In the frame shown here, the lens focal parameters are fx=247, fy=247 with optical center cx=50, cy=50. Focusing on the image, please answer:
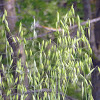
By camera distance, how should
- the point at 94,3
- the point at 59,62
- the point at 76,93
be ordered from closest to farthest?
the point at 59,62 < the point at 76,93 < the point at 94,3

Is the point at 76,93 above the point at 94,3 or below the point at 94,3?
below

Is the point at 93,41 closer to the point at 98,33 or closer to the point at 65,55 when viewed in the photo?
the point at 98,33

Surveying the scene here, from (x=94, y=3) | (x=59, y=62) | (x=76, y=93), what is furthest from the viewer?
(x=94, y=3)

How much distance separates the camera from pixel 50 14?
306 cm

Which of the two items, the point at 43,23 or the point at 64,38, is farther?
the point at 43,23

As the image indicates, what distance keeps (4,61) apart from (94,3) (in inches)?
49.8

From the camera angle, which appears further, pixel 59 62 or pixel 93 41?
pixel 93 41

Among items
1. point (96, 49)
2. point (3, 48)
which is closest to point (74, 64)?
point (96, 49)

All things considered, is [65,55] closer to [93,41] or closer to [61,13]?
[93,41]

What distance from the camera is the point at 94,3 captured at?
2.96 m

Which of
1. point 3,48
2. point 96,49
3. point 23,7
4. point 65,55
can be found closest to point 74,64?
point 65,55

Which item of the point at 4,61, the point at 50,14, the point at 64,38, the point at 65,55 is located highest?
the point at 50,14

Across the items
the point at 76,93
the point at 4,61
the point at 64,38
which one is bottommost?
the point at 76,93

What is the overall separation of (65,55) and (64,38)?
0.14 metres
